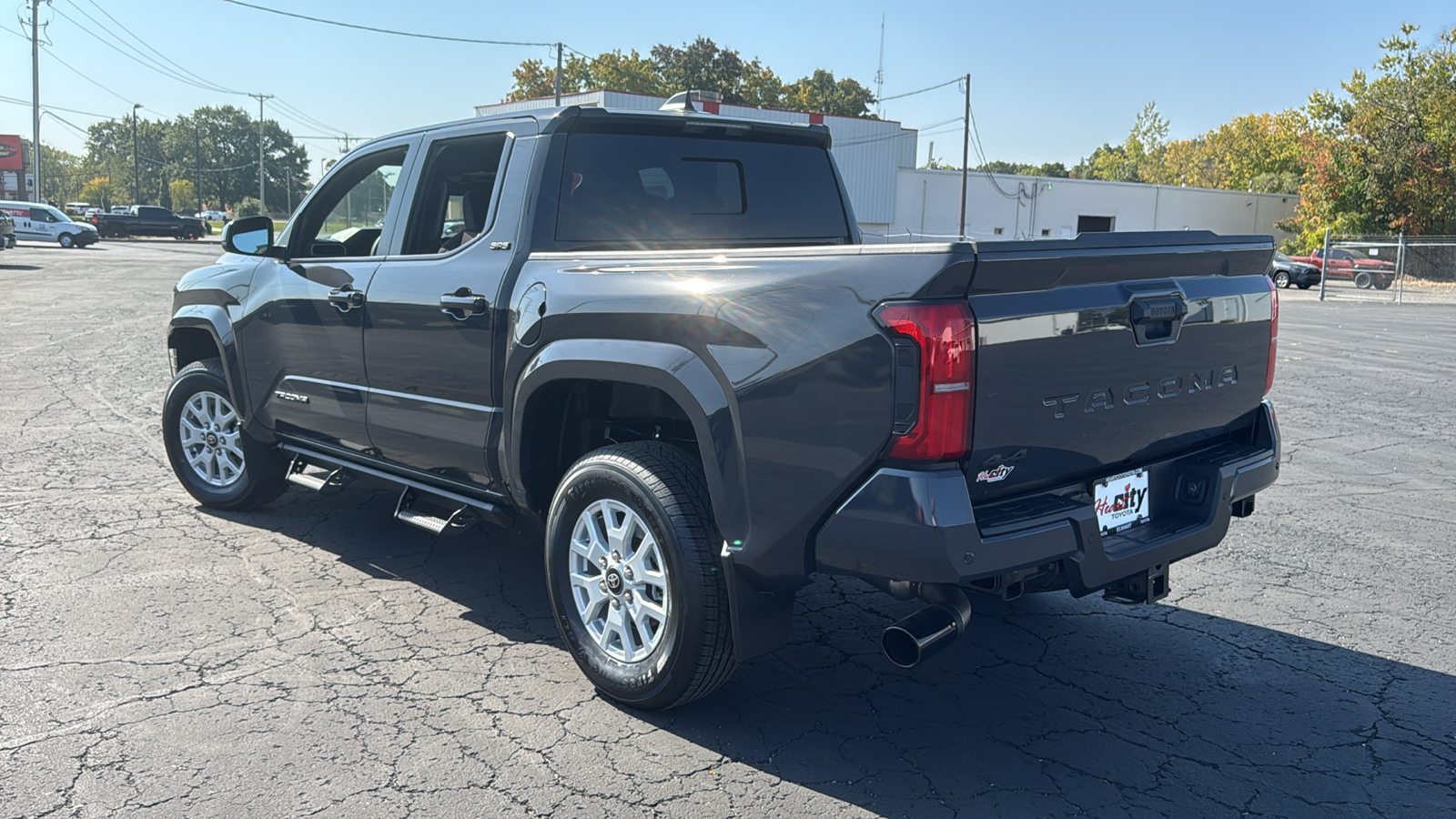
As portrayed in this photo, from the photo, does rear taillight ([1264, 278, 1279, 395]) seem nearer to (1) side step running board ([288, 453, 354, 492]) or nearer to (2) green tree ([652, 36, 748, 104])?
(1) side step running board ([288, 453, 354, 492])

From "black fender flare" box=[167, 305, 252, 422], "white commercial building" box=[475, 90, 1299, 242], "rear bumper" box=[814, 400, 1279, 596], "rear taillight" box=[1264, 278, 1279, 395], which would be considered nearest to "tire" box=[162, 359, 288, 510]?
"black fender flare" box=[167, 305, 252, 422]

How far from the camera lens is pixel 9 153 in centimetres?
8462

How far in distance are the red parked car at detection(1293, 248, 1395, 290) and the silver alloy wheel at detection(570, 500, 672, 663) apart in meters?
30.3

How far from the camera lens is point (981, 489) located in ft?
9.71

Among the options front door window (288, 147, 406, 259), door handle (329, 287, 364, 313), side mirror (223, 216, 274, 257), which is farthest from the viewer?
side mirror (223, 216, 274, 257)

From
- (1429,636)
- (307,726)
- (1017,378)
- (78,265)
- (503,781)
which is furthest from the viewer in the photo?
(78,265)

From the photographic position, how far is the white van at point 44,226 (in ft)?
135

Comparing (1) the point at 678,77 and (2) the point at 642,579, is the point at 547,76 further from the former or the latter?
(2) the point at 642,579

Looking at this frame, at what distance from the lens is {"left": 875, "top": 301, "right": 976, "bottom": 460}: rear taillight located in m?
2.78

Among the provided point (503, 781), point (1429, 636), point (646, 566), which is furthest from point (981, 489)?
point (1429, 636)

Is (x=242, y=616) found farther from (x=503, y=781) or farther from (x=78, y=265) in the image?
(x=78, y=265)

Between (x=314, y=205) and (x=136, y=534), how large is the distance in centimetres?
192

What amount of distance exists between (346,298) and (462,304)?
933 millimetres

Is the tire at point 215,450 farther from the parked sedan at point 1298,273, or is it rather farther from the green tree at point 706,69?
the green tree at point 706,69
